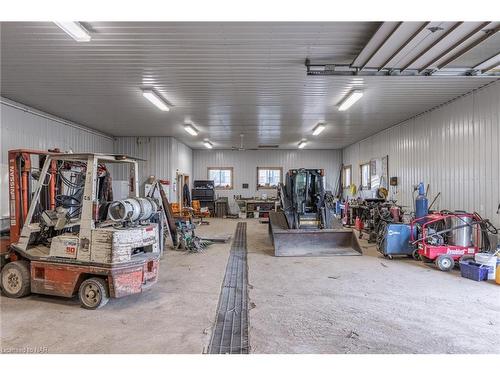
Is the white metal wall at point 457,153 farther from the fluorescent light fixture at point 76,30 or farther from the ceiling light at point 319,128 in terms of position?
the fluorescent light fixture at point 76,30

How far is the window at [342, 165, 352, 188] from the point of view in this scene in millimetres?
14688

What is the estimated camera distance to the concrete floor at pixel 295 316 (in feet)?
9.50

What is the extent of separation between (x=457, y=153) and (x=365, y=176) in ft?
19.6

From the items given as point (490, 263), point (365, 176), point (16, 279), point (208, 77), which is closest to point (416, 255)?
point (490, 263)

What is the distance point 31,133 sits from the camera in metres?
7.28

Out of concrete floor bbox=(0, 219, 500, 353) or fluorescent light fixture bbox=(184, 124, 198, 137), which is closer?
concrete floor bbox=(0, 219, 500, 353)

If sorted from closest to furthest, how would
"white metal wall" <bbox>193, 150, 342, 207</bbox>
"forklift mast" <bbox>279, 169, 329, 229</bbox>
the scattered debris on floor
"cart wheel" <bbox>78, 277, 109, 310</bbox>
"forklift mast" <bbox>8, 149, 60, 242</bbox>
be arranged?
the scattered debris on floor, "cart wheel" <bbox>78, 277, 109, 310</bbox>, "forklift mast" <bbox>8, 149, 60, 242</bbox>, "forklift mast" <bbox>279, 169, 329, 229</bbox>, "white metal wall" <bbox>193, 150, 342, 207</bbox>

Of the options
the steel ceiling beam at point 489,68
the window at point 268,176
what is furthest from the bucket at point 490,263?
the window at point 268,176

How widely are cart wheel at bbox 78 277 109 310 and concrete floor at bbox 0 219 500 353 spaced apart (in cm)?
11

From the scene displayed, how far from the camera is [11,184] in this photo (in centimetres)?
436

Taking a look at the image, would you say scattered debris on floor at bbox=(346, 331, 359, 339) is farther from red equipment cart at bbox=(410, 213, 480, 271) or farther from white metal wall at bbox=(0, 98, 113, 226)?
white metal wall at bbox=(0, 98, 113, 226)

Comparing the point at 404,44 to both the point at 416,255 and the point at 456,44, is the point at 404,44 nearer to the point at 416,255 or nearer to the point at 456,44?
the point at 456,44

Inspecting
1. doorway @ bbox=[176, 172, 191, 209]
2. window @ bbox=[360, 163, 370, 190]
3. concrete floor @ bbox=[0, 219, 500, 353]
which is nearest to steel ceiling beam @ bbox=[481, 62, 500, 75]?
concrete floor @ bbox=[0, 219, 500, 353]

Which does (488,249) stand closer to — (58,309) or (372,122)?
(372,122)
